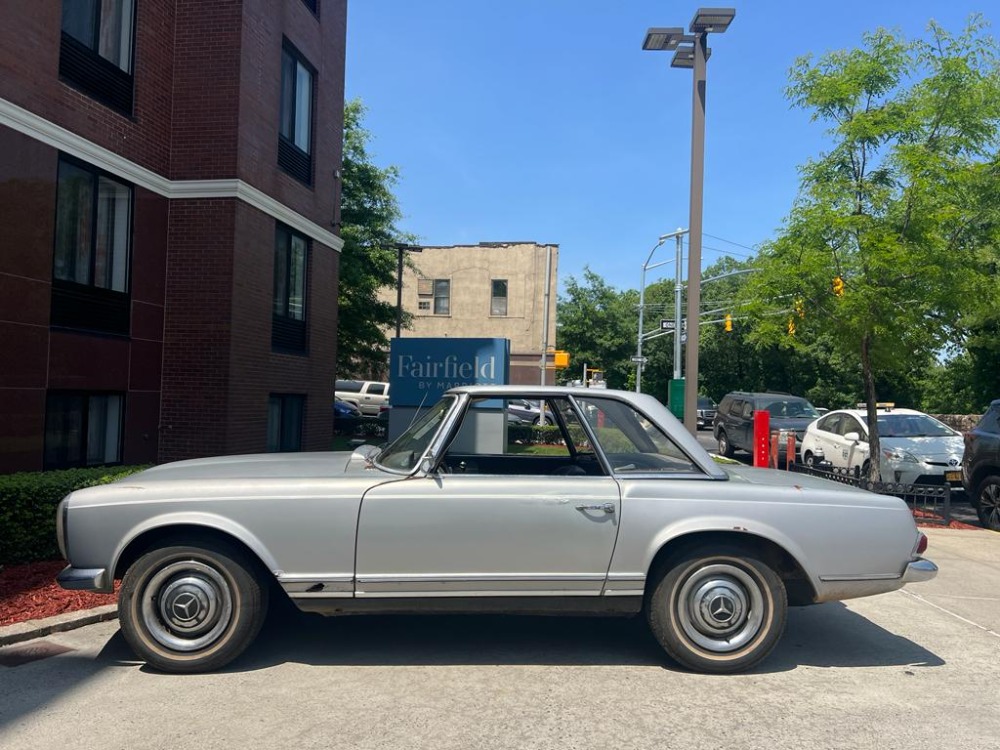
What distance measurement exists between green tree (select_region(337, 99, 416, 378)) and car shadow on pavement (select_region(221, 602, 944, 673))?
51.4ft

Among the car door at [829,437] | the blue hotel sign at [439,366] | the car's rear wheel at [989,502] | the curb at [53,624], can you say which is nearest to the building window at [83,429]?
the blue hotel sign at [439,366]

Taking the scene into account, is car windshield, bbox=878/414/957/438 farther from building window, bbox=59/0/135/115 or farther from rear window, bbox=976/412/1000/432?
building window, bbox=59/0/135/115

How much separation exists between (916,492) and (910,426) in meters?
3.49

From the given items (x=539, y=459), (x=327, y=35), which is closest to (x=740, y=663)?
(x=539, y=459)

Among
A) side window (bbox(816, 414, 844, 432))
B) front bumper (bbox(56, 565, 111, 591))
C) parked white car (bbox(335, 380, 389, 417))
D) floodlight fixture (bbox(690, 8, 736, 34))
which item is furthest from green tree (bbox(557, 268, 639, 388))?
front bumper (bbox(56, 565, 111, 591))

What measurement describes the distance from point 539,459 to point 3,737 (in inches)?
139

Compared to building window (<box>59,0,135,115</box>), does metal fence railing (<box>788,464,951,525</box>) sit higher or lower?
lower

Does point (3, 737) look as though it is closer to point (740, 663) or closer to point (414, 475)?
point (414, 475)

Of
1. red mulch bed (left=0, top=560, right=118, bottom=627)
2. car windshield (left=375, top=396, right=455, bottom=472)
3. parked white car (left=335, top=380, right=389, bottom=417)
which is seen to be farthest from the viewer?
parked white car (left=335, top=380, right=389, bottom=417)

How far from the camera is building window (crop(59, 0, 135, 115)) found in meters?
9.71

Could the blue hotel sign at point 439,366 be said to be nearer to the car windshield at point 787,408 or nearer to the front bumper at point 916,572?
the front bumper at point 916,572

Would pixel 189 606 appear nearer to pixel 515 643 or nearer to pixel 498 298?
pixel 515 643

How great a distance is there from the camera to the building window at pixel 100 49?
971 cm

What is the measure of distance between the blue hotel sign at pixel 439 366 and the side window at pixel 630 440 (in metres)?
8.61
